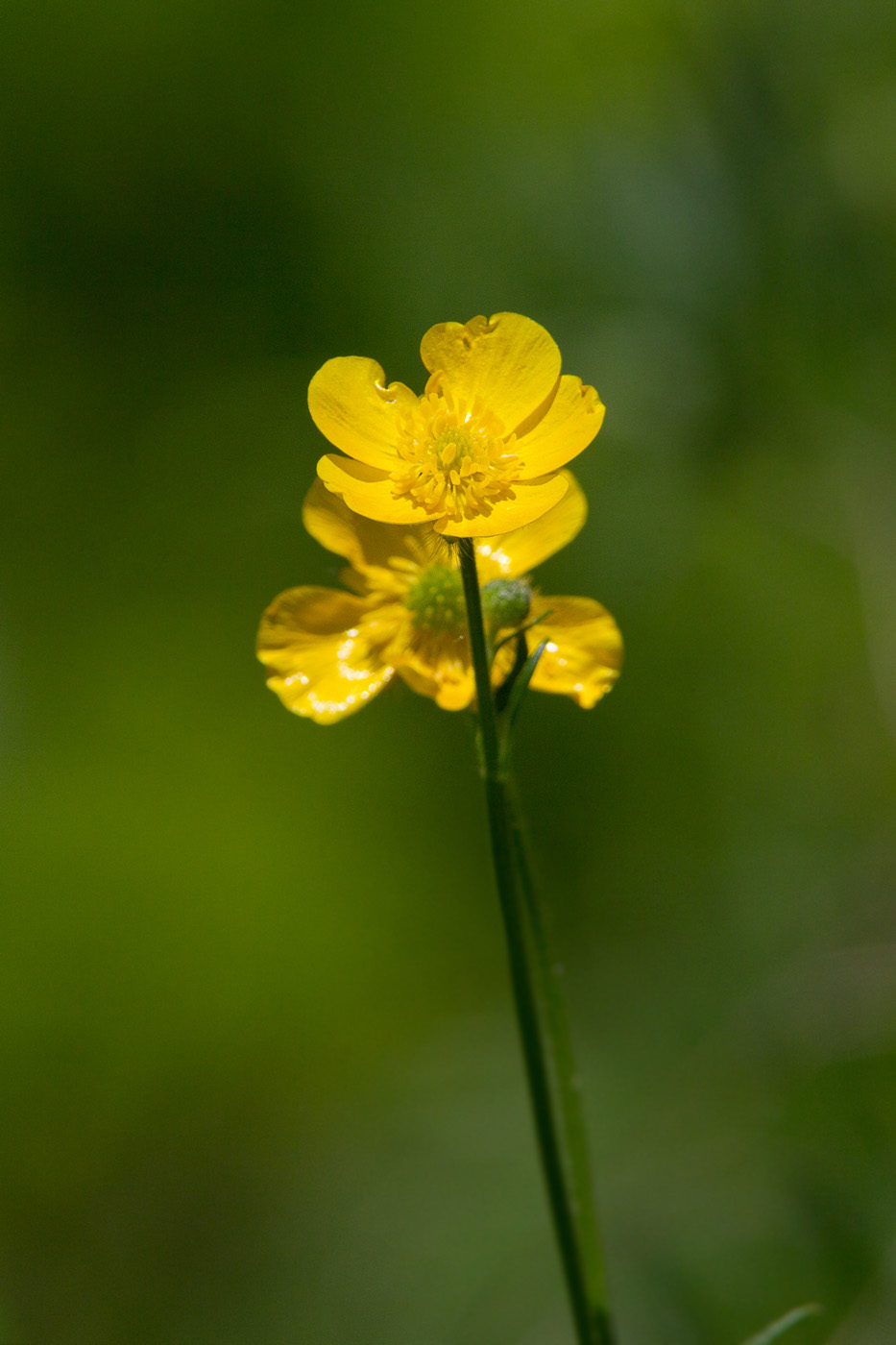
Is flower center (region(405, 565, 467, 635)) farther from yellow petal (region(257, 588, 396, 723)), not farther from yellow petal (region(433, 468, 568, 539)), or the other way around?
yellow petal (region(433, 468, 568, 539))

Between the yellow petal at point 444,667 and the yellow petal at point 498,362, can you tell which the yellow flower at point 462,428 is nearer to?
the yellow petal at point 498,362

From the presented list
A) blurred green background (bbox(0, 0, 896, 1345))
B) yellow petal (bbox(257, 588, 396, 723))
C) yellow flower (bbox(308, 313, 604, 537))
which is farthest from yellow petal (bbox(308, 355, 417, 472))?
blurred green background (bbox(0, 0, 896, 1345))

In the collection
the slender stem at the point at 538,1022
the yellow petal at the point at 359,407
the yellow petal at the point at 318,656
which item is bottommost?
the slender stem at the point at 538,1022

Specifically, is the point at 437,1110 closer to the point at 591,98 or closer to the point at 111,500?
the point at 111,500

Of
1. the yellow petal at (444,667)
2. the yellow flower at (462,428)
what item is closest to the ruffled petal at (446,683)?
the yellow petal at (444,667)

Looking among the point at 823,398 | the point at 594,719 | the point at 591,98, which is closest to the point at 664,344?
the point at 823,398

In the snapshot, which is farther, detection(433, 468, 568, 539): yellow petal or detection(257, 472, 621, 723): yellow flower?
detection(257, 472, 621, 723): yellow flower

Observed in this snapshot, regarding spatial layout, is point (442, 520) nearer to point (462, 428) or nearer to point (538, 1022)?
point (462, 428)

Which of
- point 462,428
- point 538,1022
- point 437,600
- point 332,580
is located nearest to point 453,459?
point 462,428
